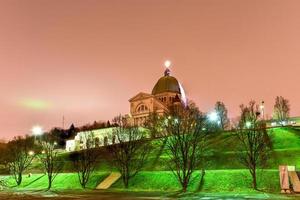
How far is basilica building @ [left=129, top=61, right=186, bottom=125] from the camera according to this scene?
177 metres

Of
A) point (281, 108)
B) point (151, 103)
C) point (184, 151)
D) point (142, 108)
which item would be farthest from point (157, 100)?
point (184, 151)

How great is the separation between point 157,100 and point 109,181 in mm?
107319

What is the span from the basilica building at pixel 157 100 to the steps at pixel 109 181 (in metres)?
88.2

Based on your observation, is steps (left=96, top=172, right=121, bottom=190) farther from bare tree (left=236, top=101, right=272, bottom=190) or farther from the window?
the window

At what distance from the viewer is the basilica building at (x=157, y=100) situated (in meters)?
177

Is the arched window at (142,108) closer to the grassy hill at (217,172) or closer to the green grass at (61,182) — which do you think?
the grassy hill at (217,172)

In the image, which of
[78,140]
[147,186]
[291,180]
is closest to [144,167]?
[147,186]

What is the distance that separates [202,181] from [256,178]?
8.59 m

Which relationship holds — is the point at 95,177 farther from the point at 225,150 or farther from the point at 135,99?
the point at 135,99

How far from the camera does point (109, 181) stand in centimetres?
7450

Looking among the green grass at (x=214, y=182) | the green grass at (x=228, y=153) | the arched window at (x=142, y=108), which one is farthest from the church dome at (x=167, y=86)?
the green grass at (x=214, y=182)

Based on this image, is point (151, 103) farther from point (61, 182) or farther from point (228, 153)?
point (61, 182)

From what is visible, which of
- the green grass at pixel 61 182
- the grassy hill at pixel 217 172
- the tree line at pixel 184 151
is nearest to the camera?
the grassy hill at pixel 217 172

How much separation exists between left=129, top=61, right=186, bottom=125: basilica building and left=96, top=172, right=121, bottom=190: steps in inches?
3471
